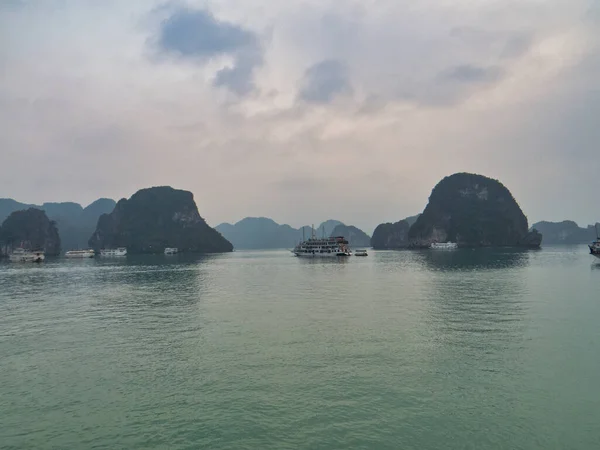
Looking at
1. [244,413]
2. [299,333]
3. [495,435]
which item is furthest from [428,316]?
[244,413]

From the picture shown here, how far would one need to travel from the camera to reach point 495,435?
57.6 feet

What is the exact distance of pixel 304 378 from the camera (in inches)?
959

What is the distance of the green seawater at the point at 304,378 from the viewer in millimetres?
17766

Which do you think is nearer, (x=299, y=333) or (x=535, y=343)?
(x=535, y=343)

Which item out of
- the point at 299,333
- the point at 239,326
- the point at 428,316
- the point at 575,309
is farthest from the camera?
the point at 575,309

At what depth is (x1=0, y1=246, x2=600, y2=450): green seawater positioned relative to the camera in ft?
58.3

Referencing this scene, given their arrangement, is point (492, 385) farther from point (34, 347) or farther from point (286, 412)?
point (34, 347)

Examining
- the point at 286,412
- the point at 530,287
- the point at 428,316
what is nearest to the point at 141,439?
the point at 286,412

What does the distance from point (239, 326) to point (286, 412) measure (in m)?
21.4

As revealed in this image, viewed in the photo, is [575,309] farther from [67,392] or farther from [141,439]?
[67,392]

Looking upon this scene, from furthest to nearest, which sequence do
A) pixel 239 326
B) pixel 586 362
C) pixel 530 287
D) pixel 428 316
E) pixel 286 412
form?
pixel 530 287, pixel 428 316, pixel 239 326, pixel 586 362, pixel 286 412

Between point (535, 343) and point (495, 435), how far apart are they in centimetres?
1859

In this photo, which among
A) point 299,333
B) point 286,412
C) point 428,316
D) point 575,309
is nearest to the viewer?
point 286,412

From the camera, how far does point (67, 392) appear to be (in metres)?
22.8
